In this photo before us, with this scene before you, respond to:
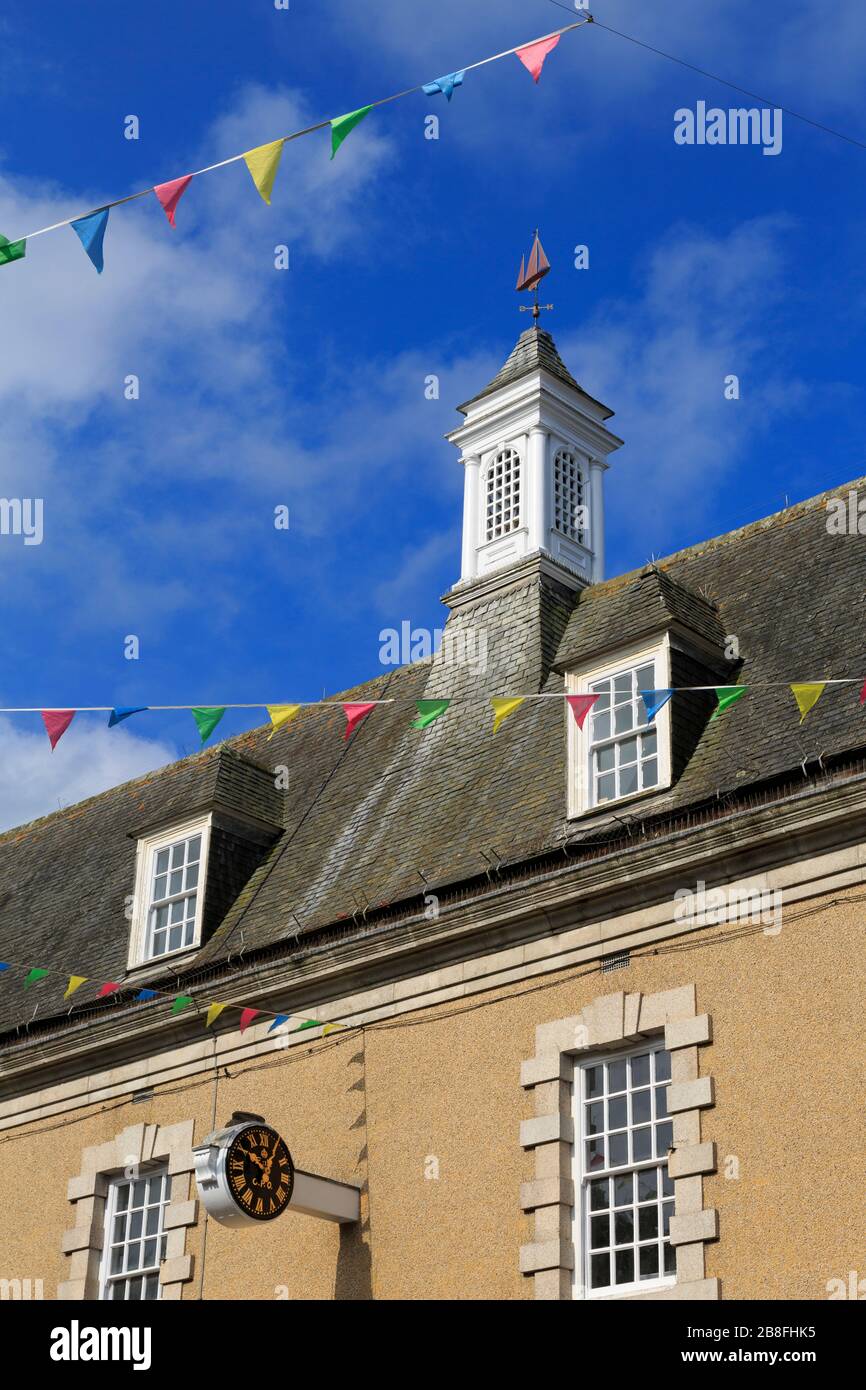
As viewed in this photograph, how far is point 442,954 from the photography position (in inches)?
687

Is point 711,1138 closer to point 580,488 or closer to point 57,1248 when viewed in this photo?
point 57,1248

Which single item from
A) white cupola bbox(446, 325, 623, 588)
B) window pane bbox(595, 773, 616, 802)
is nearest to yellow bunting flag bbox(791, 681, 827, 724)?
window pane bbox(595, 773, 616, 802)

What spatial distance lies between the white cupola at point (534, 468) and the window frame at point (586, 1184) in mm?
7345

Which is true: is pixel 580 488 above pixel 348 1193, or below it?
above

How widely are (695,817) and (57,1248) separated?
830 centimetres

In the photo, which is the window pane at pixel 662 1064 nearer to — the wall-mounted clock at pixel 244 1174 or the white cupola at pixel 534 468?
the wall-mounted clock at pixel 244 1174

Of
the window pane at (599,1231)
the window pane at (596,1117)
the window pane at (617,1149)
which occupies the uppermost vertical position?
the window pane at (596,1117)

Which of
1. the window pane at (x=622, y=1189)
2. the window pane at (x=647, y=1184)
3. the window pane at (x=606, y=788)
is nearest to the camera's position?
the window pane at (x=647, y=1184)

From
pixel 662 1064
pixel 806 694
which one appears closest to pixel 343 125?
pixel 806 694

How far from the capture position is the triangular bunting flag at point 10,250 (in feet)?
40.9

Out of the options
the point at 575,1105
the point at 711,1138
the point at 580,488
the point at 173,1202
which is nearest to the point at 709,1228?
the point at 711,1138

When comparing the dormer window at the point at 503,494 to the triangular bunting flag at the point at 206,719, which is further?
the dormer window at the point at 503,494

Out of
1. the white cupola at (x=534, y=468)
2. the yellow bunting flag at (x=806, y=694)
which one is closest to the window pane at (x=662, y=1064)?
the yellow bunting flag at (x=806, y=694)
